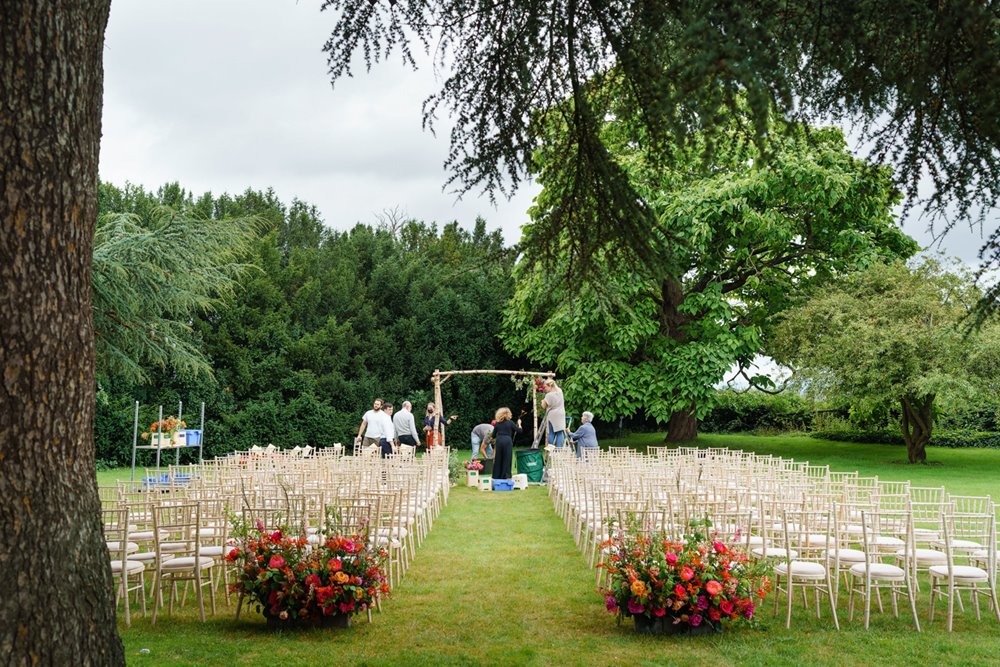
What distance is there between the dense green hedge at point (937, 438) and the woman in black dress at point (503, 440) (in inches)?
650

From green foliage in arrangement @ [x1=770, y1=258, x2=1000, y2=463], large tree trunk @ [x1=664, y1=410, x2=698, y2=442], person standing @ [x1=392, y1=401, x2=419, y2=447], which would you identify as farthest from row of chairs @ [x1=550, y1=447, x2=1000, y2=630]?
large tree trunk @ [x1=664, y1=410, x2=698, y2=442]

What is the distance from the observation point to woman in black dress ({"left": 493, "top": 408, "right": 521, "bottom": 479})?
16.3 m

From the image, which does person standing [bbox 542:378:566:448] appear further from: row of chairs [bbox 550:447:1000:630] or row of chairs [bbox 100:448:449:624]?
row of chairs [bbox 550:447:1000:630]

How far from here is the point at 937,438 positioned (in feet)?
92.8

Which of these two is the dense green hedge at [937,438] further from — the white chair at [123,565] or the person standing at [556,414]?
the white chair at [123,565]

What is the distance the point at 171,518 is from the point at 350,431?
58.8ft

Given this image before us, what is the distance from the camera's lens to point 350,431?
26344mm

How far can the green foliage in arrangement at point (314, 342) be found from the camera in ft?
75.7

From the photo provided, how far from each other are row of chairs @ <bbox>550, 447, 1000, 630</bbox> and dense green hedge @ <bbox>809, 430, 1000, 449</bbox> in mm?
19581

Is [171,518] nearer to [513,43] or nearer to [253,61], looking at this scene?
[253,61]

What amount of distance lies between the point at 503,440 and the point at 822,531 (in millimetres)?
8729

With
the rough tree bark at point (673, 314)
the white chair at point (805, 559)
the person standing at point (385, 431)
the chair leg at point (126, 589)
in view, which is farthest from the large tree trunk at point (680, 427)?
the chair leg at point (126, 589)

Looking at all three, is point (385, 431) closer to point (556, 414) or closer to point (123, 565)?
point (556, 414)

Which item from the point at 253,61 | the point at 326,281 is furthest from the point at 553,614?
the point at 326,281
